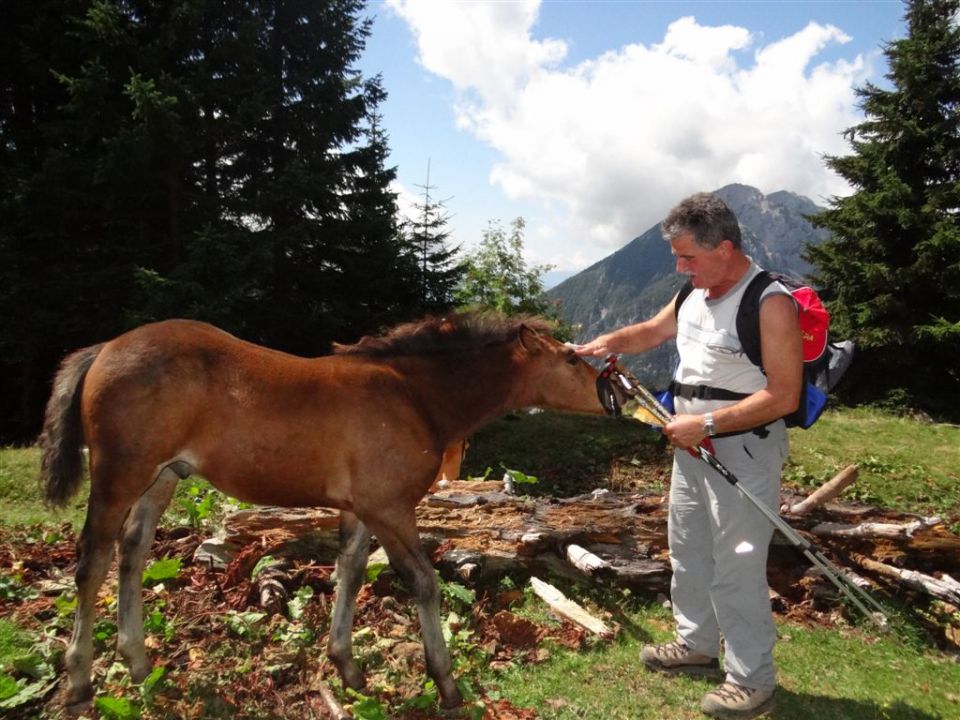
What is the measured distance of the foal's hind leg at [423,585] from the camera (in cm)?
382

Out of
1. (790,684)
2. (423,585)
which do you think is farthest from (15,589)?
(790,684)

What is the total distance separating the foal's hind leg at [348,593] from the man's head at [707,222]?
2914mm

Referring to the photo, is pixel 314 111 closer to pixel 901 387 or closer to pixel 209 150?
pixel 209 150

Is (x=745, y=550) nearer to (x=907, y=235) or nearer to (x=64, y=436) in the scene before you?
(x=64, y=436)

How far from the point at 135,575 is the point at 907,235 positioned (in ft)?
92.6

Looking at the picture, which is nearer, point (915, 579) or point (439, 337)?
point (439, 337)

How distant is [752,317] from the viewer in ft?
11.9

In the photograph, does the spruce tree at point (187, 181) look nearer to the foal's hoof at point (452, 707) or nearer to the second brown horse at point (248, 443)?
the second brown horse at point (248, 443)

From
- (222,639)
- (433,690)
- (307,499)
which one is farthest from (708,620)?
(222,639)

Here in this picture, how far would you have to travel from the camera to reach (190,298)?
1199cm

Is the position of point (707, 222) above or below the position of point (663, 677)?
above

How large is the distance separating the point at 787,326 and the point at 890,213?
966 inches

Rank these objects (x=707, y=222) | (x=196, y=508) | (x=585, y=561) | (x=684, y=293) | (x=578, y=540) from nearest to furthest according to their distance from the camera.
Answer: (x=707, y=222)
(x=684, y=293)
(x=585, y=561)
(x=578, y=540)
(x=196, y=508)

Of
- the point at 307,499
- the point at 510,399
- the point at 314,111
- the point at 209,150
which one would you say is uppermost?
the point at 314,111
